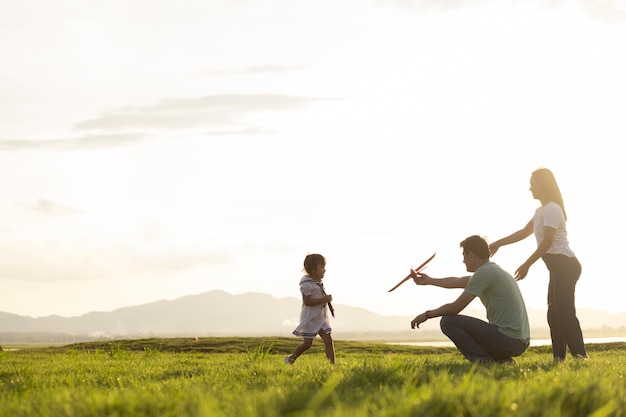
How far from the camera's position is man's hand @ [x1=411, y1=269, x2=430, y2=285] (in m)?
10.7

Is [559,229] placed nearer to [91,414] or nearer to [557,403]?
[557,403]

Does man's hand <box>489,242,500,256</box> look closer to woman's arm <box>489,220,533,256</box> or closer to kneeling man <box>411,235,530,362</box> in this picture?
woman's arm <box>489,220,533,256</box>

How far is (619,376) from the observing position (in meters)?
7.74

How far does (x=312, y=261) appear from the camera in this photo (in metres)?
12.9

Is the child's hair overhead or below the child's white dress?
overhead

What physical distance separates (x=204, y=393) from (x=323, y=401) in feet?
3.61

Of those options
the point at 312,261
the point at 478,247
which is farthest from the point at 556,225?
the point at 312,261

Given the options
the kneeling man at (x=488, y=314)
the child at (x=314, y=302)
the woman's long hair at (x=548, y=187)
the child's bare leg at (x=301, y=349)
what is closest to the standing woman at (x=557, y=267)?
the woman's long hair at (x=548, y=187)

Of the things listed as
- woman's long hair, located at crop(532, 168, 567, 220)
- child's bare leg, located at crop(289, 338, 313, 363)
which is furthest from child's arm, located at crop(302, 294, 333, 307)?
woman's long hair, located at crop(532, 168, 567, 220)

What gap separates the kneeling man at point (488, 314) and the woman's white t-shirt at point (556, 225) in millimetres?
1331

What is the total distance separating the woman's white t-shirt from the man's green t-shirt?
1.35m

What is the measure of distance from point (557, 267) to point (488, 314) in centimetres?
163

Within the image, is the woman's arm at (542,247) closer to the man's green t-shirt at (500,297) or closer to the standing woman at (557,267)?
the standing woman at (557,267)

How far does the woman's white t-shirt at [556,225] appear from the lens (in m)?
10.9
